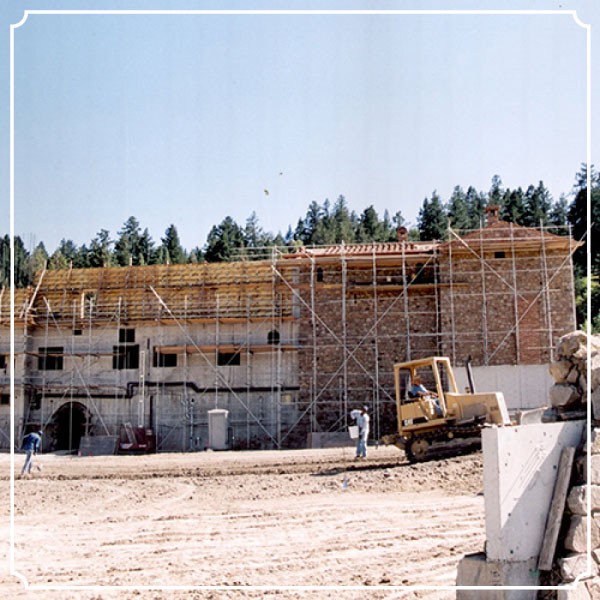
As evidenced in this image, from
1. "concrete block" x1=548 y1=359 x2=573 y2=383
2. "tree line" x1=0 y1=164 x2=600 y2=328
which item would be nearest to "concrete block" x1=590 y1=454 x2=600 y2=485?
"concrete block" x1=548 y1=359 x2=573 y2=383

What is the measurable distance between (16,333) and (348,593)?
2925 cm

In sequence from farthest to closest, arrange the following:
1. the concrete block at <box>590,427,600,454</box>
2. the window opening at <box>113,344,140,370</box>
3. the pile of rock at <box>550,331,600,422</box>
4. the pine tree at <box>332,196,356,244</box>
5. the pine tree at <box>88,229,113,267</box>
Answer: the pine tree at <box>332,196,356,244</box>, the pine tree at <box>88,229,113,267</box>, the window opening at <box>113,344,140,370</box>, the pile of rock at <box>550,331,600,422</box>, the concrete block at <box>590,427,600,454</box>

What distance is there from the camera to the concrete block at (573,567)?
639 centimetres

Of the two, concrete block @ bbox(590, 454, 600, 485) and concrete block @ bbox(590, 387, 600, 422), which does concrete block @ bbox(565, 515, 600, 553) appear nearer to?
concrete block @ bbox(590, 454, 600, 485)

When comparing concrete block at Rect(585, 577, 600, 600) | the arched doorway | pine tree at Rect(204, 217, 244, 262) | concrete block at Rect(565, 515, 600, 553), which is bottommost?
the arched doorway

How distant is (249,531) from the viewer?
39.9 feet

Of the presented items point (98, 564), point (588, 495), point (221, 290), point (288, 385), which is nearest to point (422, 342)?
point (288, 385)

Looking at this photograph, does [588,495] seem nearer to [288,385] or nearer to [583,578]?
[583,578]

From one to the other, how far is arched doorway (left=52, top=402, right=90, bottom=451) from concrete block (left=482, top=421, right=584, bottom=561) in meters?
29.6

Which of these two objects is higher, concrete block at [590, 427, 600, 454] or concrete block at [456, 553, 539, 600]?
concrete block at [590, 427, 600, 454]

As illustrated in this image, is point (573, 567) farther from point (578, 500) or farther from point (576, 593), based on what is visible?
point (578, 500)

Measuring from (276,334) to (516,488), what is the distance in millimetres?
26634

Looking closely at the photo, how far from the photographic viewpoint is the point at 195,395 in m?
32.8

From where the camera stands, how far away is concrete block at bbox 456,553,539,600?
21.0 ft
